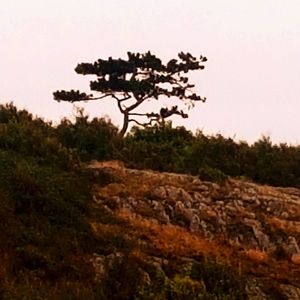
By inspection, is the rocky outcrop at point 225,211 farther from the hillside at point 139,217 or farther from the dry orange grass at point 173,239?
the dry orange grass at point 173,239

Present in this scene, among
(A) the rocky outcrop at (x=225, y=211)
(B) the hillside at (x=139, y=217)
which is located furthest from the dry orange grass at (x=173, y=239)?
(A) the rocky outcrop at (x=225, y=211)

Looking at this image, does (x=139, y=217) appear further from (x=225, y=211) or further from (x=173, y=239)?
(x=225, y=211)

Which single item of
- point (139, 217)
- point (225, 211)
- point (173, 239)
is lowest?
point (173, 239)

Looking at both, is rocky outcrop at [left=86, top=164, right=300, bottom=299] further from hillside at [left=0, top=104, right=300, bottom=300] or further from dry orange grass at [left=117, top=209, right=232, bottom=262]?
dry orange grass at [left=117, top=209, right=232, bottom=262]

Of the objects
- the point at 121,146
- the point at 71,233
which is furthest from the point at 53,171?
the point at 121,146

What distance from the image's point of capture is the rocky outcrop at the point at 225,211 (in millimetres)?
20511

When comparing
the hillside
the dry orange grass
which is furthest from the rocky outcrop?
the dry orange grass

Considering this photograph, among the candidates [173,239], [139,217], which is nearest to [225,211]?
[139,217]

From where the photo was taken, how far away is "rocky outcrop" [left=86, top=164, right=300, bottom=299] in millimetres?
20511

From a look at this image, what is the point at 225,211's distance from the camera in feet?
76.2

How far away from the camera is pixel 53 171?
75.4 ft

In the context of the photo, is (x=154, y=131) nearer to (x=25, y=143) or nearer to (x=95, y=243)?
(x=25, y=143)

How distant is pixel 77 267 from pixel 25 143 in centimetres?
818

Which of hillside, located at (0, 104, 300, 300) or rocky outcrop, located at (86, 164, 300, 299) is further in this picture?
rocky outcrop, located at (86, 164, 300, 299)
